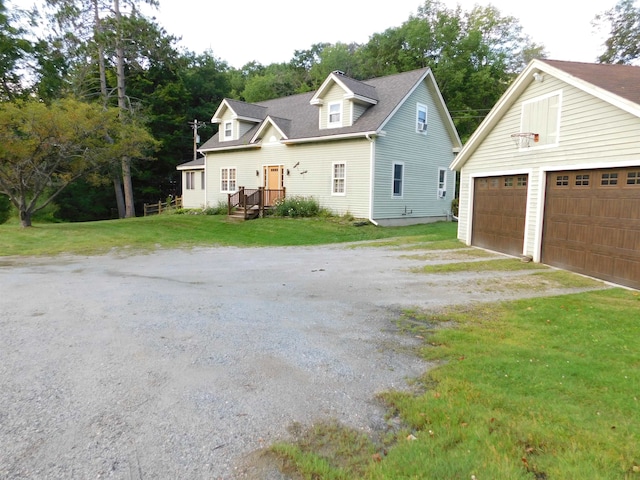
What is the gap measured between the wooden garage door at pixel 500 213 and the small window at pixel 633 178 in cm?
287

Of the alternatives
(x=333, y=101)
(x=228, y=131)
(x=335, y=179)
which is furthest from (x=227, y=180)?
(x=333, y=101)

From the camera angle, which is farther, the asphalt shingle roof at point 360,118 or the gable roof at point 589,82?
the asphalt shingle roof at point 360,118

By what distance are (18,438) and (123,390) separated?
0.81m

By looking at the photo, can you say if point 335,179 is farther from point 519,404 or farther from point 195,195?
point 519,404

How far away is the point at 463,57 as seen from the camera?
3366cm

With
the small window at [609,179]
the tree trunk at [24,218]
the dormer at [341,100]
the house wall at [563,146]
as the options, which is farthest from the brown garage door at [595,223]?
the tree trunk at [24,218]

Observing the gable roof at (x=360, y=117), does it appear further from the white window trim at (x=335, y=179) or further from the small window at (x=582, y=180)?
the small window at (x=582, y=180)

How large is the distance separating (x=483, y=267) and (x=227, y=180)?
1814 cm

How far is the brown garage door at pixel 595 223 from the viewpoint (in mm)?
8109

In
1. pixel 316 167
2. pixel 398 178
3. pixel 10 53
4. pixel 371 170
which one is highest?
pixel 10 53

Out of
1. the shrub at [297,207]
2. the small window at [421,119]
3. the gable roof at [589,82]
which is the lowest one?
the shrub at [297,207]

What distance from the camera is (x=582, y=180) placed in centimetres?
929

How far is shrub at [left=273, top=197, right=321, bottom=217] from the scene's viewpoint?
65.8 feet

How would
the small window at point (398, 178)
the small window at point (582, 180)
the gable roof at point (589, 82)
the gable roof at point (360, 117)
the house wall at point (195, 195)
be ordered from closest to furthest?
the gable roof at point (589, 82)
the small window at point (582, 180)
the gable roof at point (360, 117)
the small window at point (398, 178)
the house wall at point (195, 195)
